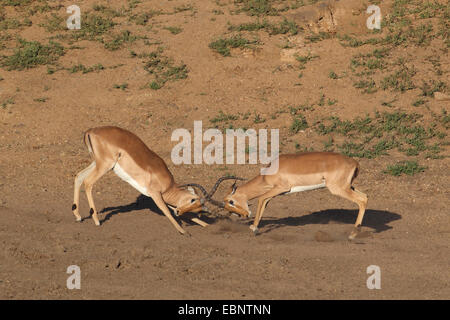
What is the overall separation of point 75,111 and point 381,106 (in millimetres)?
8295

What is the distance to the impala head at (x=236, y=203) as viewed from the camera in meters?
10.1

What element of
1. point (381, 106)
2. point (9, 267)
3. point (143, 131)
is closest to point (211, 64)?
point (143, 131)

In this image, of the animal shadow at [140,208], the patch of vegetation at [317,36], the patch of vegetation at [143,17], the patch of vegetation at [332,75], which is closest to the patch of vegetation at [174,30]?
the patch of vegetation at [143,17]

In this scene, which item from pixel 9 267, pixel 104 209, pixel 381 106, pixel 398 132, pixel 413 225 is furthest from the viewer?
pixel 381 106

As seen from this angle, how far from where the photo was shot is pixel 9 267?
25.8 feet

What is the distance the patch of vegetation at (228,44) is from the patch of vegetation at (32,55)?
4818mm

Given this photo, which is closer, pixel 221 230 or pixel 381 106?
pixel 221 230

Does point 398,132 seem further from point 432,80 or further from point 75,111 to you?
point 75,111

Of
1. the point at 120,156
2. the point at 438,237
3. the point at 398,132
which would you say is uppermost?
the point at 398,132

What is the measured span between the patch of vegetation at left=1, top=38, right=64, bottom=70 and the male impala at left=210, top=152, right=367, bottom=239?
1092 centimetres

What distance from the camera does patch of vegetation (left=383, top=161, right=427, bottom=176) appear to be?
521 inches

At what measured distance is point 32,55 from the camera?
18938 millimetres

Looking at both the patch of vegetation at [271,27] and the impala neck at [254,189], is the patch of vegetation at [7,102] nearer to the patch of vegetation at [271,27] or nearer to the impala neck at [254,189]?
the patch of vegetation at [271,27]

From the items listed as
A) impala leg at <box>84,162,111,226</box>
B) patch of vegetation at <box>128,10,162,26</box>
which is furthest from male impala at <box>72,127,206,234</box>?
patch of vegetation at <box>128,10,162,26</box>
